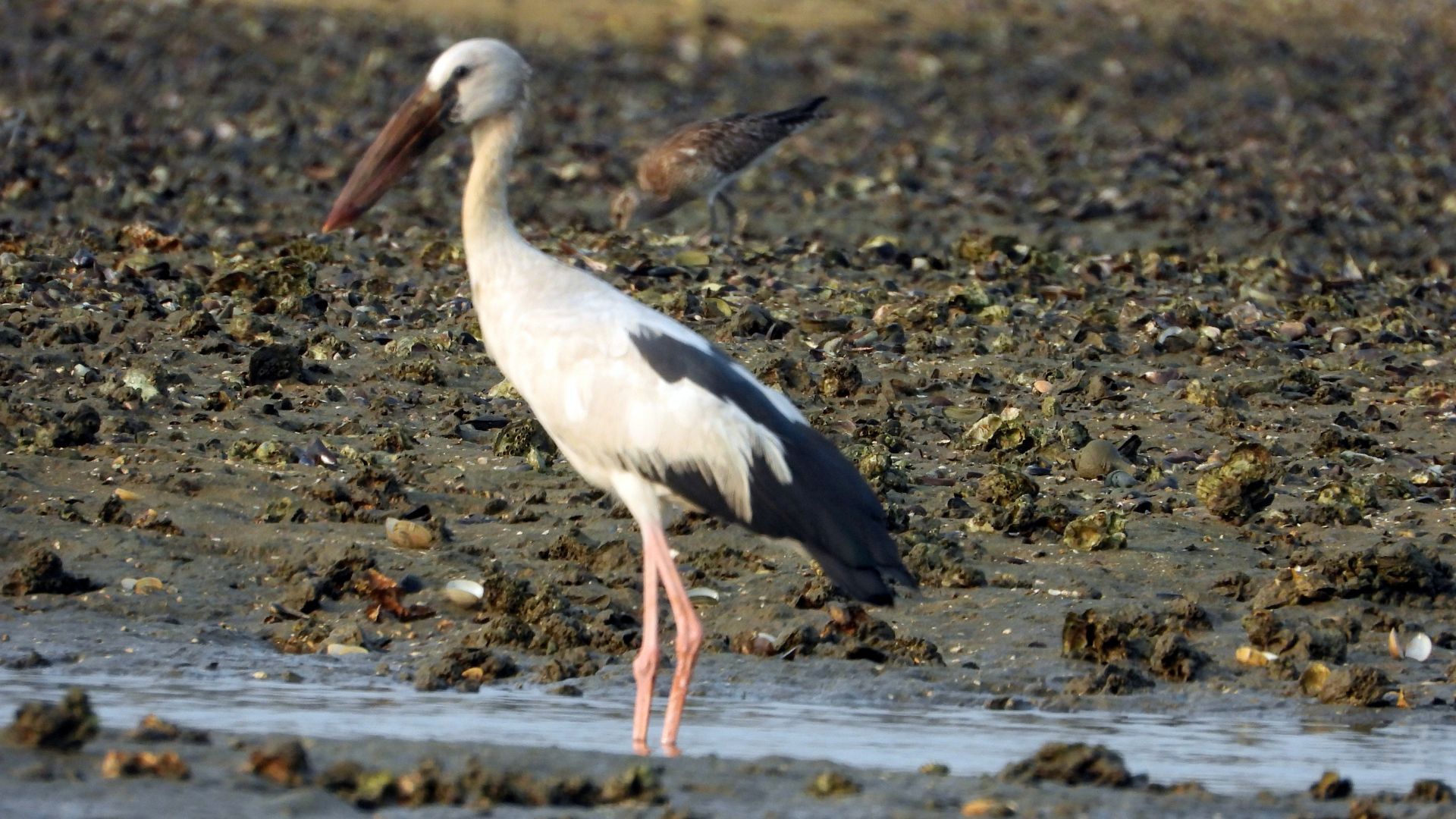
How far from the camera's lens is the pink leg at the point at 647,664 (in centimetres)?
632

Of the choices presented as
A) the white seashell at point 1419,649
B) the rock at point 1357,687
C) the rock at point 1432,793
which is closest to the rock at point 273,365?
the rock at point 1357,687

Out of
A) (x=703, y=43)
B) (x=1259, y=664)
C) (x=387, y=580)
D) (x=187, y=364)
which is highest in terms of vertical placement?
(x=703, y=43)

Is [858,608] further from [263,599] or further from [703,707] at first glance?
[263,599]

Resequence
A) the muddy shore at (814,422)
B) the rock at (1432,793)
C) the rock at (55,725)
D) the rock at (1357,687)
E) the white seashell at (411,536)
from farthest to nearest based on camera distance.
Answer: the white seashell at (411,536) → the muddy shore at (814,422) → the rock at (1357,687) → the rock at (1432,793) → the rock at (55,725)

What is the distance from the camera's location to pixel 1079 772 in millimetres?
5477

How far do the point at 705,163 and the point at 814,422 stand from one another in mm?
5909

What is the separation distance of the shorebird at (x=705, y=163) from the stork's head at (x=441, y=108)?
768 centimetres

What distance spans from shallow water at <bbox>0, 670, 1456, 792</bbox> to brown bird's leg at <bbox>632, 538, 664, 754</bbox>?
0.07 metres

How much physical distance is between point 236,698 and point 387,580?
1.17 m

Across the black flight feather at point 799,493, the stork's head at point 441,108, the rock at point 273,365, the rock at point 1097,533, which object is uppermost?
the stork's head at point 441,108

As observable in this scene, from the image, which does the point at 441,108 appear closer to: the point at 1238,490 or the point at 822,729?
the point at 822,729

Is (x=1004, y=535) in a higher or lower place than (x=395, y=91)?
lower

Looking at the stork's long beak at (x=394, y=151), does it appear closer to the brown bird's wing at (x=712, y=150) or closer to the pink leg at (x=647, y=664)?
the pink leg at (x=647, y=664)

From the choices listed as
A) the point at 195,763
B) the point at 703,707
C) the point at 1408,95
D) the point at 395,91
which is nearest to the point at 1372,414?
the point at 703,707
